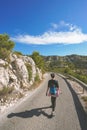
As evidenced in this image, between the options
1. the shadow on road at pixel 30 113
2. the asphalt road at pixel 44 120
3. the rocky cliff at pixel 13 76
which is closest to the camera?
the asphalt road at pixel 44 120

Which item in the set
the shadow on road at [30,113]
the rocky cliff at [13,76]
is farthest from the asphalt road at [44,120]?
the rocky cliff at [13,76]

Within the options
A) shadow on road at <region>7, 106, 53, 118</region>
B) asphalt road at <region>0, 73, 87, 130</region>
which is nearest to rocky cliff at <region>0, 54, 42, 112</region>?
shadow on road at <region>7, 106, 53, 118</region>

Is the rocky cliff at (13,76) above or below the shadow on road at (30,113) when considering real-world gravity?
above

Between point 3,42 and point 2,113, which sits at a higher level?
point 3,42

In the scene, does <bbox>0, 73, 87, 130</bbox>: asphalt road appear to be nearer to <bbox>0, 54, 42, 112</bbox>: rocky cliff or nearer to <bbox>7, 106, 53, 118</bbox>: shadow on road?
<bbox>7, 106, 53, 118</bbox>: shadow on road

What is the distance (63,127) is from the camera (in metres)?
7.32

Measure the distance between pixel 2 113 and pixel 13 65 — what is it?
38.6ft

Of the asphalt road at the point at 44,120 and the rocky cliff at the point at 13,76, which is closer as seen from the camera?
the asphalt road at the point at 44,120

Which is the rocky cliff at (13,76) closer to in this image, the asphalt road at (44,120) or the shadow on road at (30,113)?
the shadow on road at (30,113)

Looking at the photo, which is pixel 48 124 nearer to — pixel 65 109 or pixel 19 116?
pixel 19 116

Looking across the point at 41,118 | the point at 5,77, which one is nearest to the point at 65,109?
the point at 41,118

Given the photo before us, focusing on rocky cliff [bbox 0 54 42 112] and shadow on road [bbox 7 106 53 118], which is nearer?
shadow on road [bbox 7 106 53 118]

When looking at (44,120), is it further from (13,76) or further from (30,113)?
(13,76)

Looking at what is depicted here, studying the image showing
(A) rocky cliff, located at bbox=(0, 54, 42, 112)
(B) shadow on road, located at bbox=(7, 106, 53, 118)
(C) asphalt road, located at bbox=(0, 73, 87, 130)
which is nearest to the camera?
(C) asphalt road, located at bbox=(0, 73, 87, 130)
